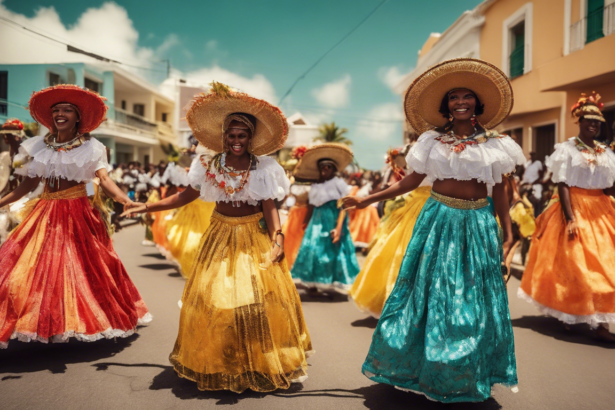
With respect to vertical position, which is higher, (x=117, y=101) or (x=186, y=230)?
(x=117, y=101)

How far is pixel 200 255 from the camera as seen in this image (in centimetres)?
410

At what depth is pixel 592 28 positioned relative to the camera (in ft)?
43.5

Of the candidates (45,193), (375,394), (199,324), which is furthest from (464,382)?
(45,193)

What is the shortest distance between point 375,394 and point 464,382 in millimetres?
771

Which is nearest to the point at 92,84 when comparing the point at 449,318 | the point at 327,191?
the point at 327,191

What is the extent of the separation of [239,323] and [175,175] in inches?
258

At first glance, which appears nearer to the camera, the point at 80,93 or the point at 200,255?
the point at 200,255

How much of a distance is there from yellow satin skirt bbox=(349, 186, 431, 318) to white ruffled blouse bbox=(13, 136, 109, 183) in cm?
297

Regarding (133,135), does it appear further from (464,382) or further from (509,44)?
(464,382)

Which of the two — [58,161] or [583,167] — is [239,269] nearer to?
[58,161]

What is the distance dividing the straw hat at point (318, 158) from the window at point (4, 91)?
780 centimetres

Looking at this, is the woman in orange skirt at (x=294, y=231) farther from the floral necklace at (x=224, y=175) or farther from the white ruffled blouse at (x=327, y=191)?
the floral necklace at (x=224, y=175)

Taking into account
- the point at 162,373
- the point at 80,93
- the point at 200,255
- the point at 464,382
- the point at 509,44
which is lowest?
the point at 162,373

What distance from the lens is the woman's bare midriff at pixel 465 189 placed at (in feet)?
12.6
